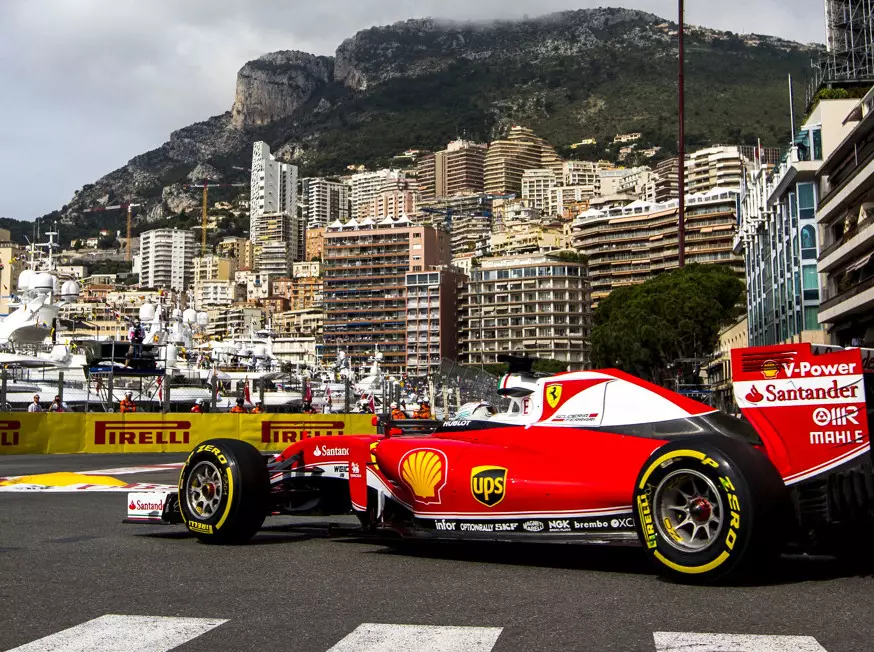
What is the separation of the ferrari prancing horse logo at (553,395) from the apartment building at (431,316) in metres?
171

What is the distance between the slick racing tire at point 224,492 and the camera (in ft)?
28.2

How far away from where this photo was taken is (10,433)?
1015 inches

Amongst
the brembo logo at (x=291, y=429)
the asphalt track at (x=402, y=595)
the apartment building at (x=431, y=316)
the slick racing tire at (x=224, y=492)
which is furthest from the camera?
the apartment building at (x=431, y=316)

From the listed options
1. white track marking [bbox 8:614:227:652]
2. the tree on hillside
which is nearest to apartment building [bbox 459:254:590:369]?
the tree on hillside

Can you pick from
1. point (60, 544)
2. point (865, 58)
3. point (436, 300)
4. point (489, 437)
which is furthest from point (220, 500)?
point (436, 300)

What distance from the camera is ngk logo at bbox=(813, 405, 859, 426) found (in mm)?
6406

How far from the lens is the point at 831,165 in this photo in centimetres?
5562

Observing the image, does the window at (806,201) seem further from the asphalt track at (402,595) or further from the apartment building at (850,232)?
the asphalt track at (402,595)

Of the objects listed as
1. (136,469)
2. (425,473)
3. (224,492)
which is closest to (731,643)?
(425,473)

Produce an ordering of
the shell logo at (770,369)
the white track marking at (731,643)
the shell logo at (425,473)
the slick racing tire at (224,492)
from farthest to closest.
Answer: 1. the slick racing tire at (224,492)
2. the shell logo at (425,473)
3. the shell logo at (770,369)
4. the white track marking at (731,643)

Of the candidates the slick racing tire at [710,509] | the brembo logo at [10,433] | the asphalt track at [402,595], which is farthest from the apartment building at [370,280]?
the slick racing tire at [710,509]

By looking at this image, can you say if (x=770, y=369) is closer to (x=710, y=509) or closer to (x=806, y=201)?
(x=710, y=509)

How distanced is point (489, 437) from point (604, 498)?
139cm

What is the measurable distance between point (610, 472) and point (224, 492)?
3408 mm
